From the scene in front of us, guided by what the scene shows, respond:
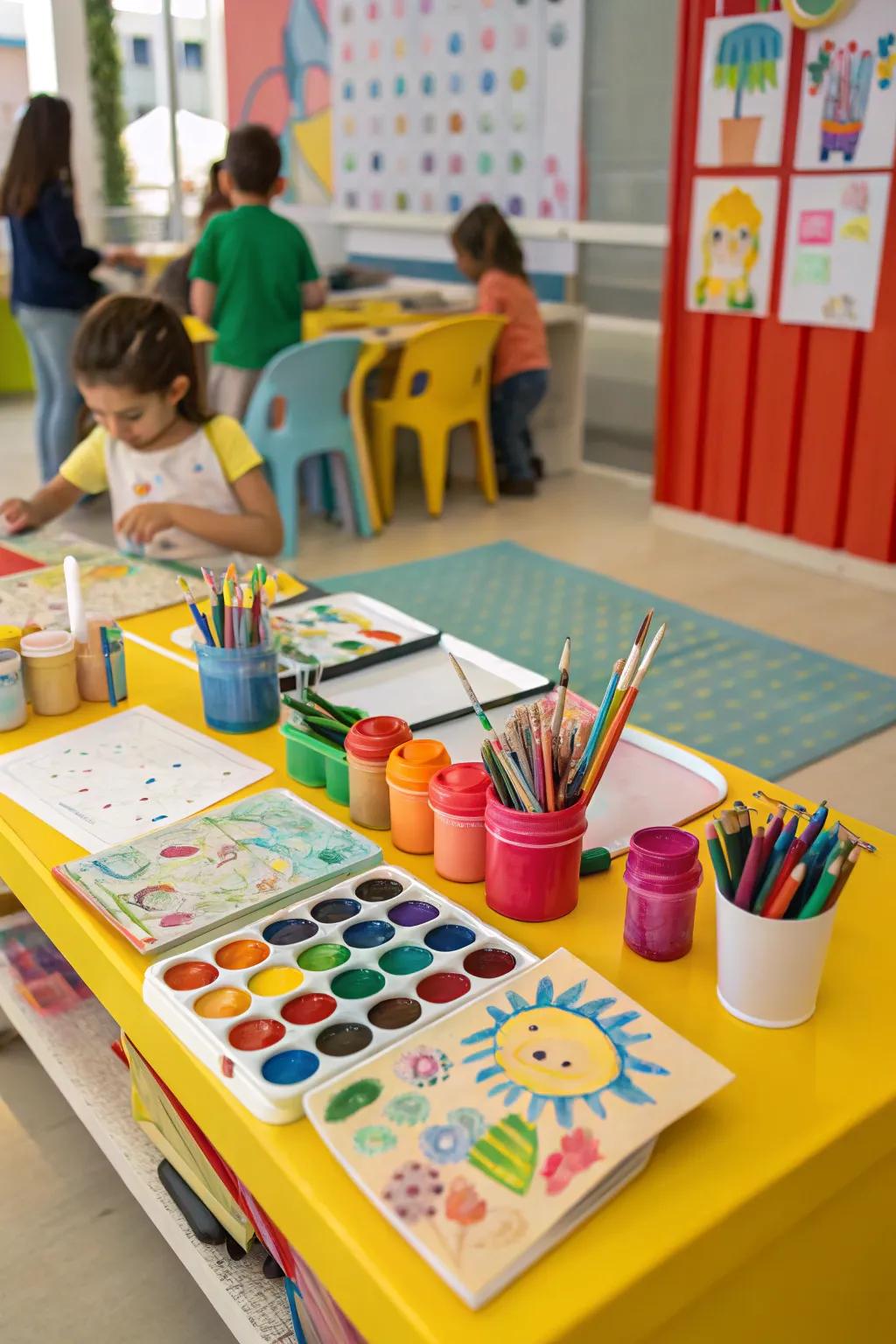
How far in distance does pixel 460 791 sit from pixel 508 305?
12.1 ft

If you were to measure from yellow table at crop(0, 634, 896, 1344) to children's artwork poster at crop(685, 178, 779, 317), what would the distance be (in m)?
3.15

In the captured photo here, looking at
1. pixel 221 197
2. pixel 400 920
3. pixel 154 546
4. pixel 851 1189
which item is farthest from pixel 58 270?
pixel 851 1189

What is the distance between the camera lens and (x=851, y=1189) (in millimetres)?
869

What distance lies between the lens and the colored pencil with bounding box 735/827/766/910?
2.87 ft

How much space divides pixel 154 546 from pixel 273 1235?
139 centimetres

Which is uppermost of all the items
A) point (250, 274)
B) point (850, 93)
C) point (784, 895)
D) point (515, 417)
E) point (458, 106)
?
point (458, 106)

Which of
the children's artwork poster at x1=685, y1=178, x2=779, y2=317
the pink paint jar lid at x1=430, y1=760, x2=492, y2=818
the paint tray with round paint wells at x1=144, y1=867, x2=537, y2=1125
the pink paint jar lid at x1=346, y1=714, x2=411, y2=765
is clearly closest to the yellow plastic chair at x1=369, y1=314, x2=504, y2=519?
the children's artwork poster at x1=685, y1=178, x2=779, y2=317

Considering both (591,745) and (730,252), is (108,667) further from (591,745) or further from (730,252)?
(730,252)

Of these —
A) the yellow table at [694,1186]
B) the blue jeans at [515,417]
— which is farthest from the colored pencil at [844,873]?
the blue jeans at [515,417]

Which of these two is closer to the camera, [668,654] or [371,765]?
A: [371,765]

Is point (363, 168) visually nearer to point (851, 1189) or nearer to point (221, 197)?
point (221, 197)

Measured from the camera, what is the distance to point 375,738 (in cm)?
115

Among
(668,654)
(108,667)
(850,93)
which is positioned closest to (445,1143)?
(108,667)

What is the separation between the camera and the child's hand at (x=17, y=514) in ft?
6.86
